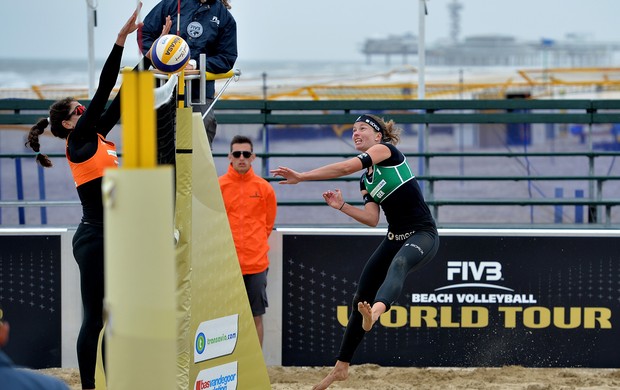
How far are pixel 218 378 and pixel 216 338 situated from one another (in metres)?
0.30

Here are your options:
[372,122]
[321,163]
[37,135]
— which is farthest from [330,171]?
[321,163]

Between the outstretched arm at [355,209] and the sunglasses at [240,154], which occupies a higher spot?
the sunglasses at [240,154]

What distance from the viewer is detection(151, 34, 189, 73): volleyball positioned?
5.68m

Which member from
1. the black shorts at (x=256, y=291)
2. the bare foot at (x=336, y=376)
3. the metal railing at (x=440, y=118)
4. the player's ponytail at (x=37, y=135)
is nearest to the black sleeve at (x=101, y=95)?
the player's ponytail at (x=37, y=135)

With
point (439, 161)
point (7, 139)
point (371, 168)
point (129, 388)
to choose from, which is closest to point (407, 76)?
point (439, 161)

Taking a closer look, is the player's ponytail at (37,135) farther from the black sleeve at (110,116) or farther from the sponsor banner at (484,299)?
the sponsor banner at (484,299)

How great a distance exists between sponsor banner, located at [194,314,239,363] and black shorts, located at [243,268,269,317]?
61.2 inches

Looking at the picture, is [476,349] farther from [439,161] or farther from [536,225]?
[439,161]

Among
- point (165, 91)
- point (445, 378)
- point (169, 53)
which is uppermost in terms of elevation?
point (169, 53)

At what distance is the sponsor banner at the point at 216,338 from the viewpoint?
20.0 ft

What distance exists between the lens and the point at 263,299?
26.2ft

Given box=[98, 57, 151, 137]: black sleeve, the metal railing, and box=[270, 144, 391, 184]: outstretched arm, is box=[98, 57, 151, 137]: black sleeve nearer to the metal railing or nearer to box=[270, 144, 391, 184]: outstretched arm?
box=[270, 144, 391, 184]: outstretched arm

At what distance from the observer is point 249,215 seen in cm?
795

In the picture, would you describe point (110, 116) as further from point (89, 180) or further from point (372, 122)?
point (372, 122)
